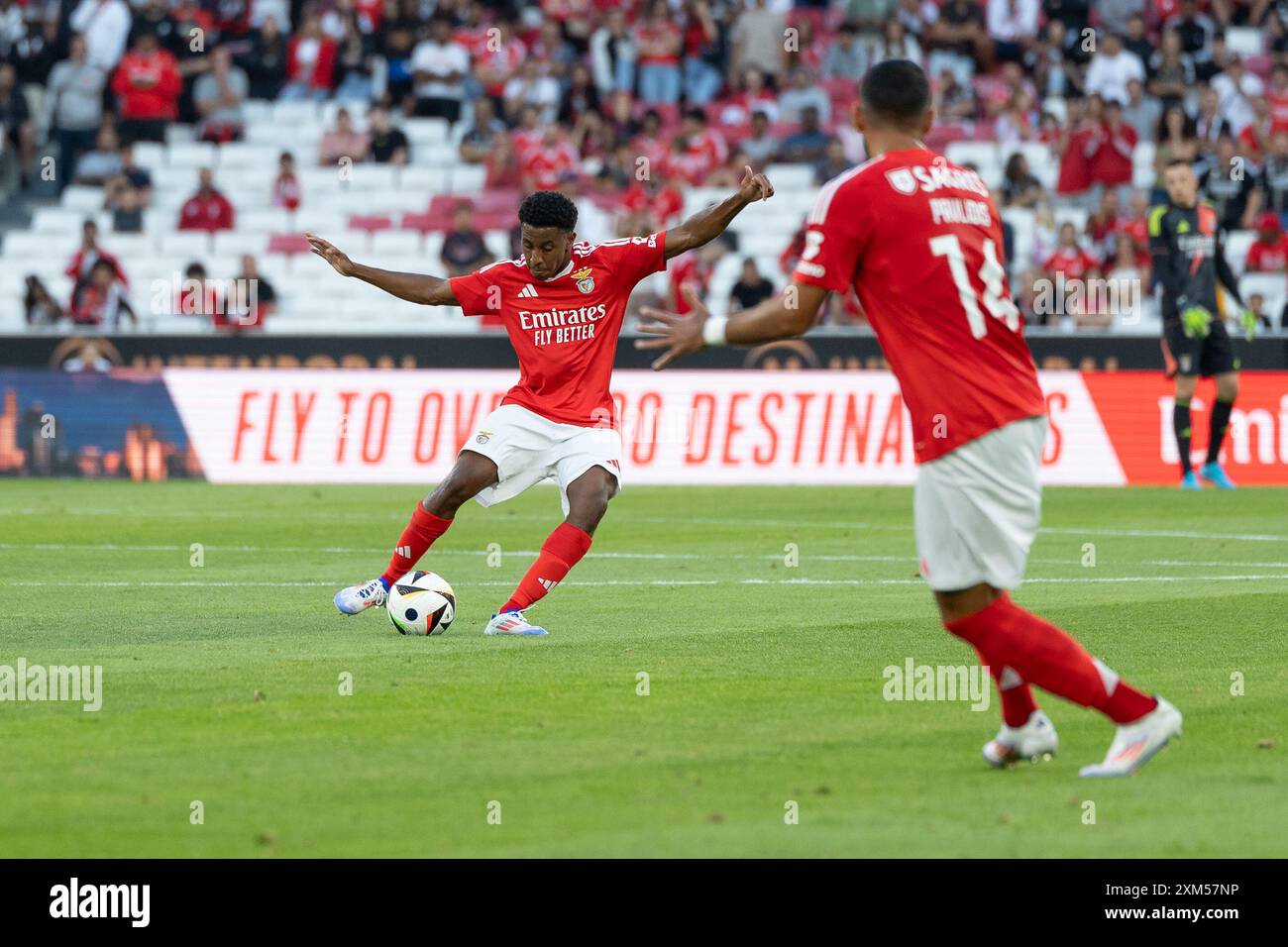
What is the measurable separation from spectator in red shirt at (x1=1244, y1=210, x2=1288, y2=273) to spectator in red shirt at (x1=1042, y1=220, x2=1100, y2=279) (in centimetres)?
210

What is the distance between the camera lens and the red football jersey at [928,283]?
266 inches

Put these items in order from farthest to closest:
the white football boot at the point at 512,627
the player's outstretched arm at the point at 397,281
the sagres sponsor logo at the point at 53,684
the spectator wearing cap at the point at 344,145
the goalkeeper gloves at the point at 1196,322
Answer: the spectator wearing cap at the point at 344,145 → the goalkeeper gloves at the point at 1196,322 → the player's outstretched arm at the point at 397,281 → the white football boot at the point at 512,627 → the sagres sponsor logo at the point at 53,684

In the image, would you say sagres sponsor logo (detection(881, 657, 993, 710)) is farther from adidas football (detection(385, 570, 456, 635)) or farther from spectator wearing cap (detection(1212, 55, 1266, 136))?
spectator wearing cap (detection(1212, 55, 1266, 136))

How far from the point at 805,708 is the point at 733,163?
1924cm

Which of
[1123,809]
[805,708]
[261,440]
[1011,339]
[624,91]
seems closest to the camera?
[1123,809]

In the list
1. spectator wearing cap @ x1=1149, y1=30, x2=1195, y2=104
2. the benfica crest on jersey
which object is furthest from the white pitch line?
spectator wearing cap @ x1=1149, y1=30, x2=1195, y2=104

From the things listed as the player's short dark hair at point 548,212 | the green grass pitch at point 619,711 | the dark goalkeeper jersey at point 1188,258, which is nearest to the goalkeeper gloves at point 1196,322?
the dark goalkeeper jersey at point 1188,258

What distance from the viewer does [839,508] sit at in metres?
18.6

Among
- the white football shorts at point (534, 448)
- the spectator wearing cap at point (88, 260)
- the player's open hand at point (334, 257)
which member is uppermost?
the spectator wearing cap at point (88, 260)

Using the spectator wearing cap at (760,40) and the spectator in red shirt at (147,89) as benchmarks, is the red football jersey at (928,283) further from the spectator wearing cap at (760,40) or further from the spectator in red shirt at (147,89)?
the spectator in red shirt at (147,89)

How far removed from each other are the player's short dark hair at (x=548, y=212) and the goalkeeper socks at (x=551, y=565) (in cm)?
151

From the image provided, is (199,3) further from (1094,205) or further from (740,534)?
(740,534)

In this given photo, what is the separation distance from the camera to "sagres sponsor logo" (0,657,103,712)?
27.4 ft
